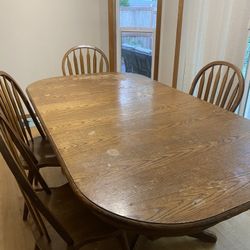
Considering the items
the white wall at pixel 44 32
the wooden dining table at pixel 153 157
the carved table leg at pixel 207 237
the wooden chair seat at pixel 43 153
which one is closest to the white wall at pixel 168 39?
the white wall at pixel 44 32

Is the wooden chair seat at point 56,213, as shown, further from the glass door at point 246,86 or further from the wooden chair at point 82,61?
the glass door at point 246,86

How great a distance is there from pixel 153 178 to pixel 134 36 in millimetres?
2717

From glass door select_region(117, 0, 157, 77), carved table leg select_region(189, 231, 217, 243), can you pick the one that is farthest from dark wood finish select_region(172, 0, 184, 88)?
carved table leg select_region(189, 231, 217, 243)

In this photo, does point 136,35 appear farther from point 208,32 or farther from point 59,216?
point 59,216

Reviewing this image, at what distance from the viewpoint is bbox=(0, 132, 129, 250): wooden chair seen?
0.84 meters

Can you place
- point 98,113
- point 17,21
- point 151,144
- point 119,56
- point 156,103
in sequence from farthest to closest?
point 119,56, point 17,21, point 156,103, point 98,113, point 151,144

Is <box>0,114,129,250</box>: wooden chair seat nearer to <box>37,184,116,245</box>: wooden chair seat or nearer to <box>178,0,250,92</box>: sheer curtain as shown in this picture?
<box>37,184,116,245</box>: wooden chair seat

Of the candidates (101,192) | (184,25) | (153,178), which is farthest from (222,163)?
(184,25)

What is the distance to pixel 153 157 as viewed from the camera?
3.11 ft

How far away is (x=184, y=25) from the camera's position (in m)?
2.73

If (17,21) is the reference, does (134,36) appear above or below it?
below

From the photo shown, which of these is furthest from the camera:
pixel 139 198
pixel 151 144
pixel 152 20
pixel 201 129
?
pixel 152 20

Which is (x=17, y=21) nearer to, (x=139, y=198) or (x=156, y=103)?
(x=156, y=103)

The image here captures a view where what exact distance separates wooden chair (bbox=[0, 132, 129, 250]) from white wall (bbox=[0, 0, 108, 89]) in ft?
6.77
